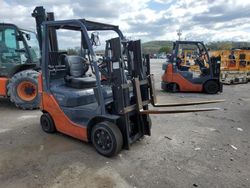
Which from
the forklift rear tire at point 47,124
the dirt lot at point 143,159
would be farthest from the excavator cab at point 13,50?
the forklift rear tire at point 47,124

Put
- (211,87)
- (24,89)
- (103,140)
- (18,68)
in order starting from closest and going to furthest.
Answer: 1. (103,140)
2. (24,89)
3. (18,68)
4. (211,87)

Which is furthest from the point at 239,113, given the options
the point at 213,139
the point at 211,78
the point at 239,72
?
the point at 239,72

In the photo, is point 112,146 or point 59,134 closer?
point 112,146

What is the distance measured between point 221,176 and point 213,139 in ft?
4.72

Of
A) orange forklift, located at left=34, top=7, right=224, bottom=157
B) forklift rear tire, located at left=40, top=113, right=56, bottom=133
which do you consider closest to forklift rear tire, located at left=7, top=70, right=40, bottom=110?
forklift rear tire, located at left=40, top=113, right=56, bottom=133

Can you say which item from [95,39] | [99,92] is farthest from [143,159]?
[95,39]

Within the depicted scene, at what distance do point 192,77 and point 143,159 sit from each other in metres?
6.96

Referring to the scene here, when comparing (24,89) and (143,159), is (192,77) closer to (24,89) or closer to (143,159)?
(24,89)

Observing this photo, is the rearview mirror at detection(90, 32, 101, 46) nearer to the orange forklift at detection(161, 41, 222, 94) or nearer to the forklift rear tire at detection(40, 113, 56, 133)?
the forklift rear tire at detection(40, 113, 56, 133)

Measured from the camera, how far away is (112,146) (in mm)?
3924

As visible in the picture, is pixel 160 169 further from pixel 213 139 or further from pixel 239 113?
pixel 239 113

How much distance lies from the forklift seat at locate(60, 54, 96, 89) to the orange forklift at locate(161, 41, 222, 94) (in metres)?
5.57

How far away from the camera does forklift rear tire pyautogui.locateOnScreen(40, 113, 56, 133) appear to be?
16.7ft

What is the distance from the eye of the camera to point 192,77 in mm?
10203
